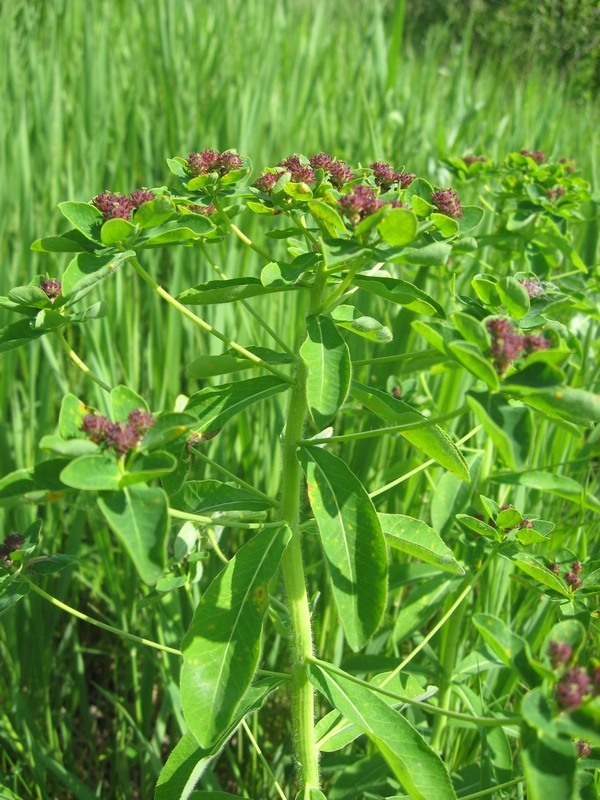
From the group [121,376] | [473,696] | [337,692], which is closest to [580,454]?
[473,696]

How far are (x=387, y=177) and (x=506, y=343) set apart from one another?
0.48 metres

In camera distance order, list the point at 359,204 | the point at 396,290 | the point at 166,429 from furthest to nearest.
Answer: the point at 396,290 < the point at 359,204 < the point at 166,429

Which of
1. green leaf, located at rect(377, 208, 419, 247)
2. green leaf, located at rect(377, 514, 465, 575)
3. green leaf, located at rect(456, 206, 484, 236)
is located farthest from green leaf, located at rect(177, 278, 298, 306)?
green leaf, located at rect(377, 514, 465, 575)

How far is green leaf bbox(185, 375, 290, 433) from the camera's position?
1.19 m

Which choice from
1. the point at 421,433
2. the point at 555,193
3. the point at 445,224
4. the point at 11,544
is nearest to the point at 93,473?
the point at 11,544

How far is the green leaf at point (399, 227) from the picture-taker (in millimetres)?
965

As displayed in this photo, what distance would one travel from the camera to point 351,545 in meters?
1.07

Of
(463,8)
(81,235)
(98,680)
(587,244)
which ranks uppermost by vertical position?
(463,8)

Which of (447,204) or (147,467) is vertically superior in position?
(447,204)

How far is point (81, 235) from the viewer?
1.20 meters

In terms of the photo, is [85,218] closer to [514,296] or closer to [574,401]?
[514,296]

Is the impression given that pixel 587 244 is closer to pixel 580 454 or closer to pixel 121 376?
pixel 580 454

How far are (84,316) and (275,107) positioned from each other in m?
2.71

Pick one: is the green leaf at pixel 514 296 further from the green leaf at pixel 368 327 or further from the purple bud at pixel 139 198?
the purple bud at pixel 139 198
